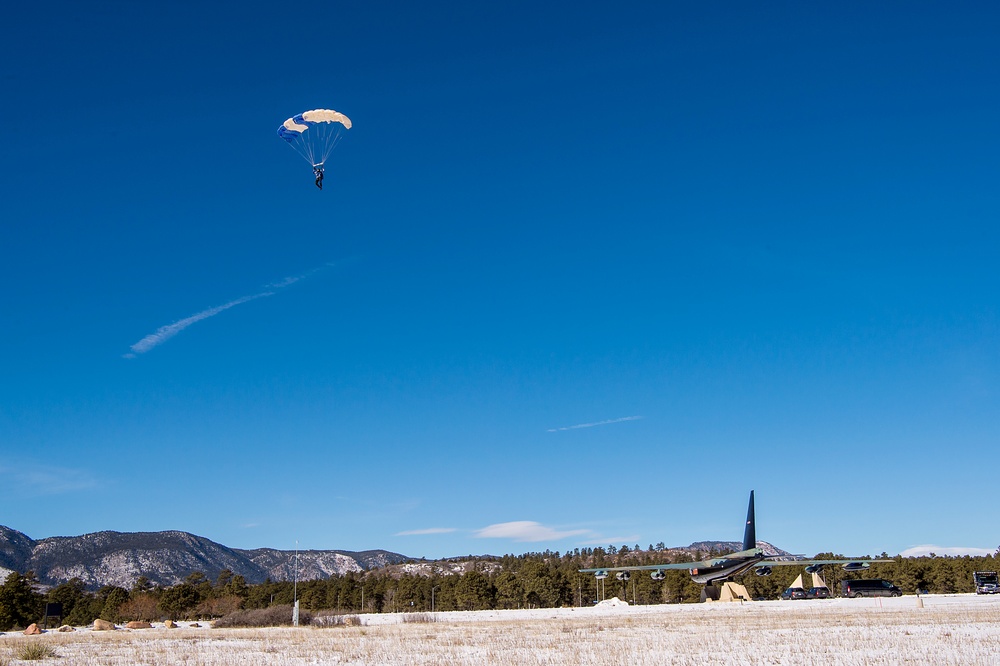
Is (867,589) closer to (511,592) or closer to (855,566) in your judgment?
(855,566)

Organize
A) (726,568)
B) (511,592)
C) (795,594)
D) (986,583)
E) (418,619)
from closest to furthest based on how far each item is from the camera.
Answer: (418,619)
(726,568)
(986,583)
(795,594)
(511,592)

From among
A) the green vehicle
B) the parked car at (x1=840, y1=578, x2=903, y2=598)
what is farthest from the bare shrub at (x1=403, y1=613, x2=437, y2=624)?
the green vehicle

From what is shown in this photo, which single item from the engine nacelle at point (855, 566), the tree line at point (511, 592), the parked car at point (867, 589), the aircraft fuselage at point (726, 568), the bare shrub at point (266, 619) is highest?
the engine nacelle at point (855, 566)

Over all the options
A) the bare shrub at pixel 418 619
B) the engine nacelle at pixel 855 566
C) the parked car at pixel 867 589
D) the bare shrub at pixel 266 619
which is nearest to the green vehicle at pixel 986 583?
the parked car at pixel 867 589

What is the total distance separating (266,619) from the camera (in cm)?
5769

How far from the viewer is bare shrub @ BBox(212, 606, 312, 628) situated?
56.5 meters

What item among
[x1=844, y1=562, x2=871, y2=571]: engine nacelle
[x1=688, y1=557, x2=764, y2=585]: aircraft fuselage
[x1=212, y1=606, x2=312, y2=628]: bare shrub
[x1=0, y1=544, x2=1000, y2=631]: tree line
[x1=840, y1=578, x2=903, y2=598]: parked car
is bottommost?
[x1=0, y1=544, x2=1000, y2=631]: tree line

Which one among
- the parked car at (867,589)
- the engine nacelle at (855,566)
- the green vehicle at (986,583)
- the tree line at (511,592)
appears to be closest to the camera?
the engine nacelle at (855,566)

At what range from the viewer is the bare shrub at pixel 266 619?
5646 cm

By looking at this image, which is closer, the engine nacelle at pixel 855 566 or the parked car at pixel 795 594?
the engine nacelle at pixel 855 566

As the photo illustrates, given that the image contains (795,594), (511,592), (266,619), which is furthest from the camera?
(511,592)

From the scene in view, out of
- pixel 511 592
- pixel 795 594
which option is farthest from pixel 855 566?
pixel 511 592

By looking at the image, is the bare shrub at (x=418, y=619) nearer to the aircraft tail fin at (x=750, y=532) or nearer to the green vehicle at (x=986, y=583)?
the aircraft tail fin at (x=750, y=532)

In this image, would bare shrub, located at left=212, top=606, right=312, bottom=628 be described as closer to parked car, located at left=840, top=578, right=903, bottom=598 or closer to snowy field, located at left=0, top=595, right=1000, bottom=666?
snowy field, located at left=0, top=595, right=1000, bottom=666
